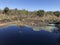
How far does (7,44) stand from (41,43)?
3.68m

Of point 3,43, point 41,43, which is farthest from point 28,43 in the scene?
point 3,43

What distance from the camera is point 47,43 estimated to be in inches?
584

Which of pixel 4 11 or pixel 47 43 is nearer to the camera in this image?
pixel 47 43

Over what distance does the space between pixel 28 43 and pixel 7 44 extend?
2262 mm

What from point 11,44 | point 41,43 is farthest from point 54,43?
point 11,44

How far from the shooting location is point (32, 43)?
14703 mm

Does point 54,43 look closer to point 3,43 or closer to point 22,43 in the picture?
point 22,43

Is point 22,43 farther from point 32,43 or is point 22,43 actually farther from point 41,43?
point 41,43

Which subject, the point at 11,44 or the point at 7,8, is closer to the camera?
the point at 11,44

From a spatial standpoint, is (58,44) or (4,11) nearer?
(58,44)

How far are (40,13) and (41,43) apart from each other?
40217 mm

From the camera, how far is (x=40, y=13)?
5444cm

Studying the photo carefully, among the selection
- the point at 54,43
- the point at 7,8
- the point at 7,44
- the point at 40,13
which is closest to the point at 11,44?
the point at 7,44

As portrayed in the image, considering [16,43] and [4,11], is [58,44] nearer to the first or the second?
[16,43]
